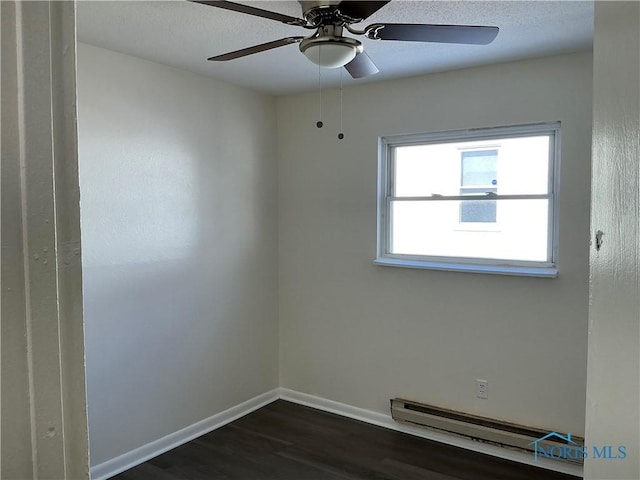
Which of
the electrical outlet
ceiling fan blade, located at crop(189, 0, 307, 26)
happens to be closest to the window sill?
the electrical outlet

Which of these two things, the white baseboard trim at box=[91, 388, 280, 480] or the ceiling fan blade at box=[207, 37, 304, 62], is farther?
the white baseboard trim at box=[91, 388, 280, 480]

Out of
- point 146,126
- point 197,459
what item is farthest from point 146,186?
point 197,459

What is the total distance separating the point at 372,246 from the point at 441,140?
886 mm

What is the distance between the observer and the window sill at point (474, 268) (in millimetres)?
2891

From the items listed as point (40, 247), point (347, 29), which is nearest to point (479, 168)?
point (347, 29)

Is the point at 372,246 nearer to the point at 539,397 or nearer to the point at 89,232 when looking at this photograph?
the point at 539,397

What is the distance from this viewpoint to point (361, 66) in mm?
2283

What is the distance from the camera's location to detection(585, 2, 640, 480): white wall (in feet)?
1.80

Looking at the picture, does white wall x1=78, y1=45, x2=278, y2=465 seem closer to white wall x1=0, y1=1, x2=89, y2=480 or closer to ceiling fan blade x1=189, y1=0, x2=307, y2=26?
ceiling fan blade x1=189, y1=0, x2=307, y2=26

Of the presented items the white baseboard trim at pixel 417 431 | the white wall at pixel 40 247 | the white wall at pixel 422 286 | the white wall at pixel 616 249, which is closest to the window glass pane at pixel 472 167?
the white wall at pixel 422 286

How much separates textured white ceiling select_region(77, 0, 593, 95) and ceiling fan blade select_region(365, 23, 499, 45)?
0.26 metres

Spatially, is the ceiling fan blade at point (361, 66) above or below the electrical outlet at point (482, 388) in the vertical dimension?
above

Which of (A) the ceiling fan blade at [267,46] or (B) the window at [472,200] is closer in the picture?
(A) the ceiling fan blade at [267,46]

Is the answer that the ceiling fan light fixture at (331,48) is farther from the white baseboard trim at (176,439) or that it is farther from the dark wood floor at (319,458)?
the white baseboard trim at (176,439)
